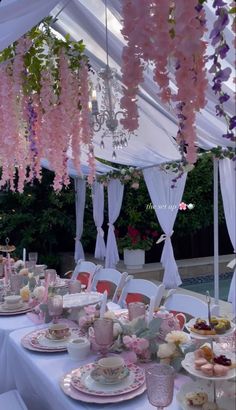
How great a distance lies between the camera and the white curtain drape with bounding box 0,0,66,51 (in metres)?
1.79

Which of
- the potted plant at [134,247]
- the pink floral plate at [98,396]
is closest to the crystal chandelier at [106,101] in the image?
the pink floral plate at [98,396]

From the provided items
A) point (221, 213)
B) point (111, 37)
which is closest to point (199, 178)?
point (221, 213)

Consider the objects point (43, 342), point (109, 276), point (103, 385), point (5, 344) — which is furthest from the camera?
point (109, 276)

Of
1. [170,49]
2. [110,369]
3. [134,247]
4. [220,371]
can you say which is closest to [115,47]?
[170,49]

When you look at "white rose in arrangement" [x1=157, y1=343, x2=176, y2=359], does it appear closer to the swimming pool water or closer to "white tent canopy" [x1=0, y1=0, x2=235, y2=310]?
"white tent canopy" [x1=0, y1=0, x2=235, y2=310]

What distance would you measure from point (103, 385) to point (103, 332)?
306 mm

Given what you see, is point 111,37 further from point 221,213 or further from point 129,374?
point 221,213

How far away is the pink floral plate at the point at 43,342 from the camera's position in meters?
2.14

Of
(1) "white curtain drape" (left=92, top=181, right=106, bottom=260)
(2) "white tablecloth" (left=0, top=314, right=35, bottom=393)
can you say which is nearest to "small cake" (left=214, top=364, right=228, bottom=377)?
(2) "white tablecloth" (left=0, top=314, right=35, bottom=393)

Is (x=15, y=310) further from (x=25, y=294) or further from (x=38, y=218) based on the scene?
(x=38, y=218)

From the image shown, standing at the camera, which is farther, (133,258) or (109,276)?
(133,258)

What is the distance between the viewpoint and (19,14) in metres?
1.85

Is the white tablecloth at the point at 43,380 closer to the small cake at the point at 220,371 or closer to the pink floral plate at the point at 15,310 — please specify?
the small cake at the point at 220,371

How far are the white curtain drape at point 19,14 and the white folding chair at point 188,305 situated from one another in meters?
1.88
